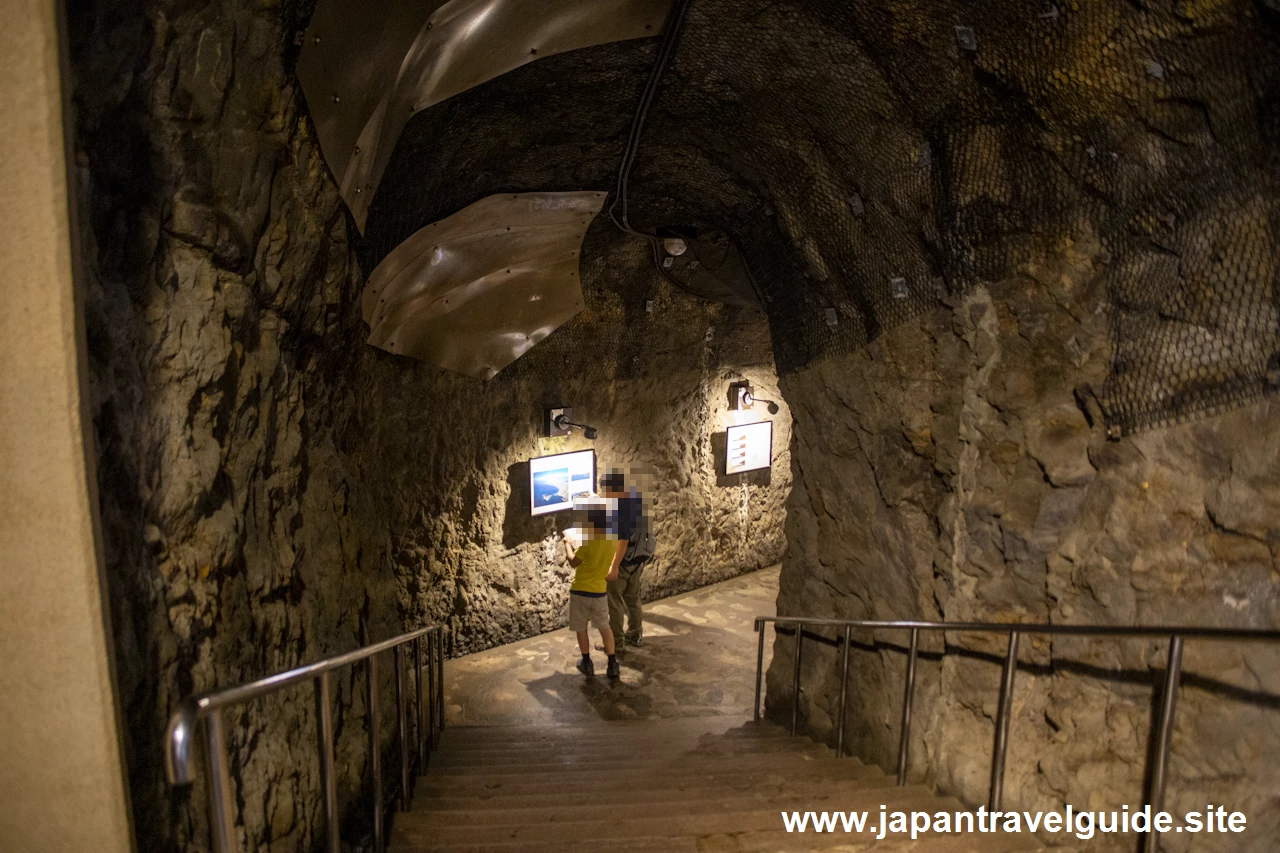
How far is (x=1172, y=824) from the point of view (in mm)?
2510

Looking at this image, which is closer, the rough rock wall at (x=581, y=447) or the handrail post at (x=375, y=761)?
the handrail post at (x=375, y=761)

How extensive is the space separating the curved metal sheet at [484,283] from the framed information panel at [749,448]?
10.4 ft

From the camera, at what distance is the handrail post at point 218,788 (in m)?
1.49

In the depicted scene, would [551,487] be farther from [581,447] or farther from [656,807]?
[656,807]

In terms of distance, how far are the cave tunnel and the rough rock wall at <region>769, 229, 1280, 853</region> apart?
0.02m

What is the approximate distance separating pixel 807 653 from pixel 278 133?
413 cm

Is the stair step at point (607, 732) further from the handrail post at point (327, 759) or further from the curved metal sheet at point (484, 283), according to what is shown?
the curved metal sheet at point (484, 283)

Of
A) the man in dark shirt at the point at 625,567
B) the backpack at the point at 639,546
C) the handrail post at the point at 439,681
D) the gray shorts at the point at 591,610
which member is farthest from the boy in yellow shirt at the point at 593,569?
the handrail post at the point at 439,681

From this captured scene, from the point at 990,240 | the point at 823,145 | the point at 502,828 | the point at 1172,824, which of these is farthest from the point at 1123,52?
the point at 502,828

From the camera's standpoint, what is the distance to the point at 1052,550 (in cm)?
310

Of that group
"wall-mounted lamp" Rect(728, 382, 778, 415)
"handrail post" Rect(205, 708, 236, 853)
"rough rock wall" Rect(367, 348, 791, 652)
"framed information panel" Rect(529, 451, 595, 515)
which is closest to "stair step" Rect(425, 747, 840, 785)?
"rough rock wall" Rect(367, 348, 791, 652)

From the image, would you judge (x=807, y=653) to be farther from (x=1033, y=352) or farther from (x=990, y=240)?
(x=990, y=240)

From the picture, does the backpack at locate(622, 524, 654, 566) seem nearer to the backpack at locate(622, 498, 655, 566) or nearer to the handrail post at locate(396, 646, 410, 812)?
the backpack at locate(622, 498, 655, 566)

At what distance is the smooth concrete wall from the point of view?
137 cm
